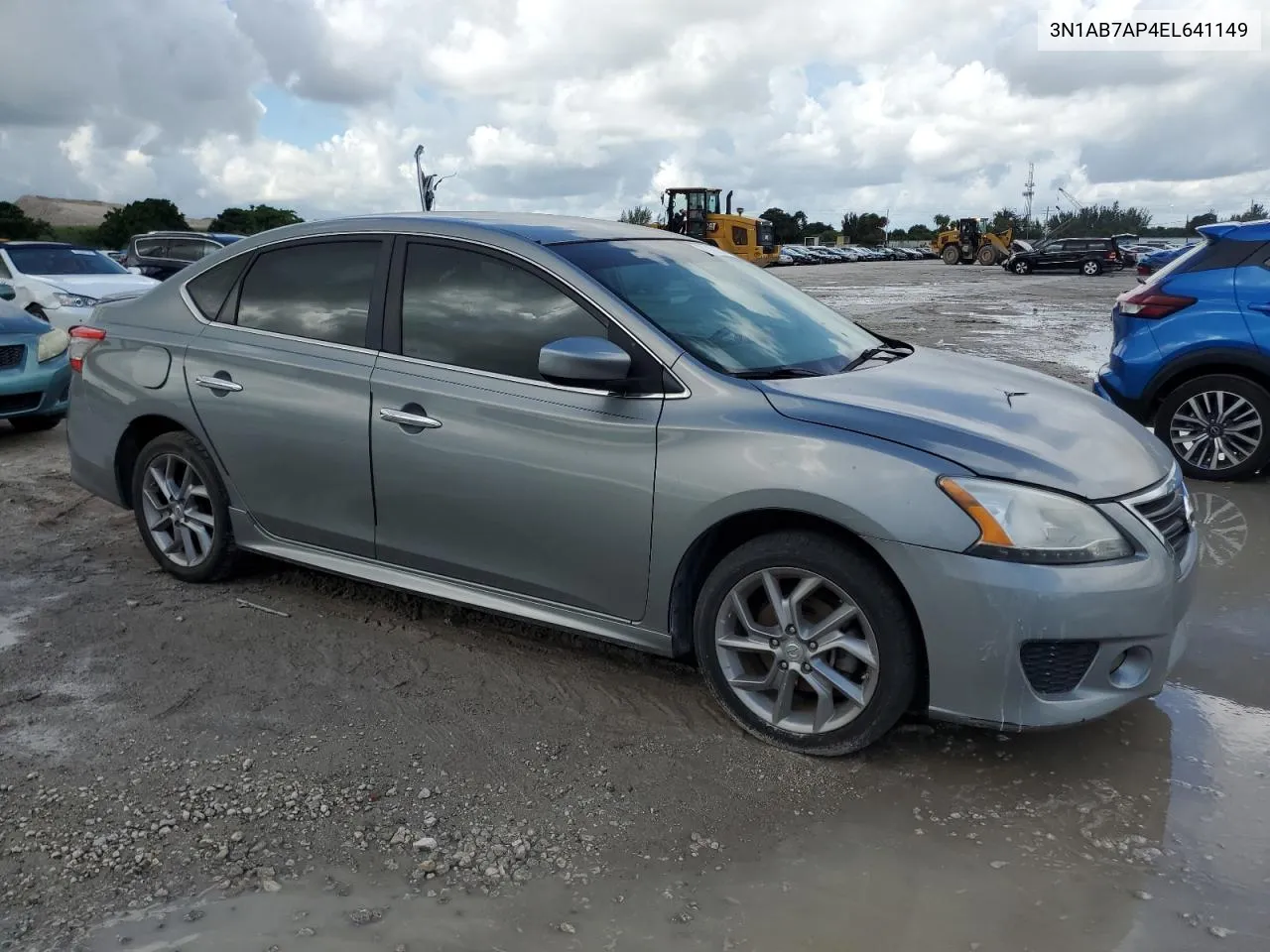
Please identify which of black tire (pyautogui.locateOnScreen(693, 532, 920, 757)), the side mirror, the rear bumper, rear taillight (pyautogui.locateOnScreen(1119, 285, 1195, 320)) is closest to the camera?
black tire (pyautogui.locateOnScreen(693, 532, 920, 757))

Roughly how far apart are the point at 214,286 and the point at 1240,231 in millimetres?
5944

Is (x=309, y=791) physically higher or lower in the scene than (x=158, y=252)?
lower

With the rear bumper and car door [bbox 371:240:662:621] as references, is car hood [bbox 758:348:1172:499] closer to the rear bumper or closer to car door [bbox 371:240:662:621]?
car door [bbox 371:240:662:621]

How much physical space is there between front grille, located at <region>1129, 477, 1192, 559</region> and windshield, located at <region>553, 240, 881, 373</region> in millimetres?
1119

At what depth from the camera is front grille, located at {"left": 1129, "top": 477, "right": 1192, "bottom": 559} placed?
3229mm

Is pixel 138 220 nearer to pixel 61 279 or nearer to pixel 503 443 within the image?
pixel 61 279

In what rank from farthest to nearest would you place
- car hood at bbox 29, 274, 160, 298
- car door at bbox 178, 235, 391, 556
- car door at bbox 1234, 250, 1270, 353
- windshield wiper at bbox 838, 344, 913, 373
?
car hood at bbox 29, 274, 160, 298, car door at bbox 1234, 250, 1270, 353, car door at bbox 178, 235, 391, 556, windshield wiper at bbox 838, 344, 913, 373

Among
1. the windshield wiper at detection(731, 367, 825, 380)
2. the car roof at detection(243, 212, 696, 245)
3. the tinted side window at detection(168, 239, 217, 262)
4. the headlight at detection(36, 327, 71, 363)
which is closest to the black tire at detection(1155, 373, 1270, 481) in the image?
the car roof at detection(243, 212, 696, 245)

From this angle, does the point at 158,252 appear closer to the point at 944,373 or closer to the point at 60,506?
the point at 60,506

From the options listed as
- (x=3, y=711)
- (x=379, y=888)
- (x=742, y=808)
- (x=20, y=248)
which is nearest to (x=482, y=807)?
(x=379, y=888)

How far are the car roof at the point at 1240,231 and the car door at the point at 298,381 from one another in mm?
5285

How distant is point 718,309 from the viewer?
158 inches

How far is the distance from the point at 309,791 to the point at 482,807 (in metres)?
0.52

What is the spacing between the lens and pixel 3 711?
12.2 feet
